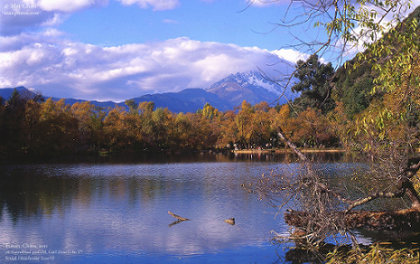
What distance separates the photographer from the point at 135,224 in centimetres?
1419

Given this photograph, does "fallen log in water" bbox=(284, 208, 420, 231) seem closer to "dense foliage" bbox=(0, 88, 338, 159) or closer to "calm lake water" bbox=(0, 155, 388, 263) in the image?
"calm lake water" bbox=(0, 155, 388, 263)

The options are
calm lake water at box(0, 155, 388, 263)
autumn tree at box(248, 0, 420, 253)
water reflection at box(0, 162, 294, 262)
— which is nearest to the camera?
autumn tree at box(248, 0, 420, 253)

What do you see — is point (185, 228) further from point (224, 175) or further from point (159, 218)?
point (224, 175)

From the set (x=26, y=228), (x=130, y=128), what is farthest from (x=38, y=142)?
(x=26, y=228)

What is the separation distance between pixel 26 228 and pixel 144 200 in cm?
619

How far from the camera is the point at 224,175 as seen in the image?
28.9 m

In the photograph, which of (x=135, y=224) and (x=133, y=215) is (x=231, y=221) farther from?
(x=133, y=215)

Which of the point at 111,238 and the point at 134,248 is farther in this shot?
the point at 111,238

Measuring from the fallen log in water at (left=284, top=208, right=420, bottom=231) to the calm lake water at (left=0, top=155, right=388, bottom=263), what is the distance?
0.86 meters

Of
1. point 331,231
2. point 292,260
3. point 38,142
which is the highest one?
point 38,142

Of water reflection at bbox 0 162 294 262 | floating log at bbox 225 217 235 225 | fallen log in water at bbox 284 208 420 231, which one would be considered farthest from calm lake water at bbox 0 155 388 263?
fallen log in water at bbox 284 208 420 231

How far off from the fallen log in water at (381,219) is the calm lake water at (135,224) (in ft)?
2.83

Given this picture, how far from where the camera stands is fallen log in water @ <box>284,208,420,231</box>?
36.5 feet

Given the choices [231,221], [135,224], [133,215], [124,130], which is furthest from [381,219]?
[124,130]
